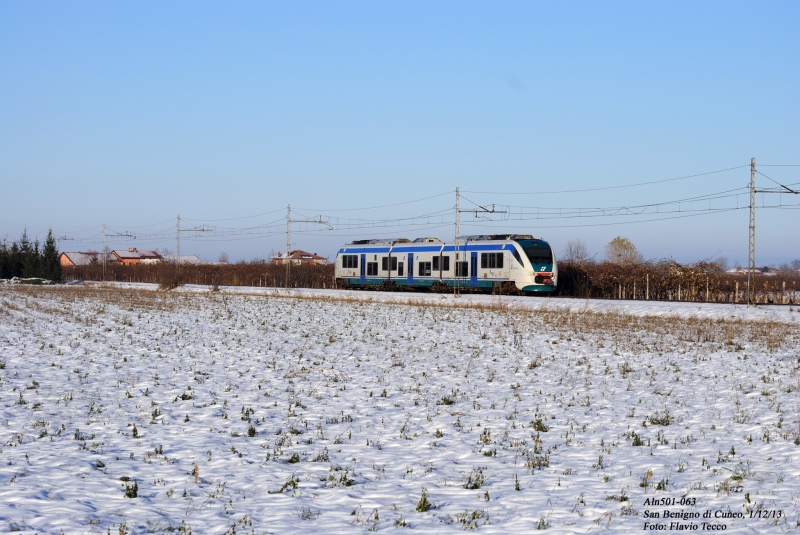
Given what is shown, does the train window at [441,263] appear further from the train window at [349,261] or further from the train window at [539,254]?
the train window at [349,261]

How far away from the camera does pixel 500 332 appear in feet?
73.4

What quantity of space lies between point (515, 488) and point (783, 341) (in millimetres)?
15491

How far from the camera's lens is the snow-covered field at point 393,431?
713 centimetres

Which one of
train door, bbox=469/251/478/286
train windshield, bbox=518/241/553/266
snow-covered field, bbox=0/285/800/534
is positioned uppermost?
train windshield, bbox=518/241/553/266

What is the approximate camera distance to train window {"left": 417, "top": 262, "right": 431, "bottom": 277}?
46562 mm

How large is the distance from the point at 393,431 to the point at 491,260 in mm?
32318

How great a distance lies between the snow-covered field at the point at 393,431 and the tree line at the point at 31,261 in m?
61.1

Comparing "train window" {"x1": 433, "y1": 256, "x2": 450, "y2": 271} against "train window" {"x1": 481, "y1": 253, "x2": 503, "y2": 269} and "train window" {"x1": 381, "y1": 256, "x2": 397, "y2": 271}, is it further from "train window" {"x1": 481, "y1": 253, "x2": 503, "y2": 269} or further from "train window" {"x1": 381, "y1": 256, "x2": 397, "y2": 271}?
"train window" {"x1": 381, "y1": 256, "x2": 397, "y2": 271}

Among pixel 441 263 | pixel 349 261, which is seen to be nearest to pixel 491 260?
pixel 441 263

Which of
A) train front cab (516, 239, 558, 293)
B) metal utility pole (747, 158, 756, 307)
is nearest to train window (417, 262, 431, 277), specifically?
train front cab (516, 239, 558, 293)

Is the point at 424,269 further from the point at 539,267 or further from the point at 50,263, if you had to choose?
the point at 50,263

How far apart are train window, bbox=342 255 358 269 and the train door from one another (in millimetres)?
11579

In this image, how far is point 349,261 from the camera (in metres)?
53.3

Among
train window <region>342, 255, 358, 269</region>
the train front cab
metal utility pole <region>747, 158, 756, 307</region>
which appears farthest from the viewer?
train window <region>342, 255, 358, 269</region>
